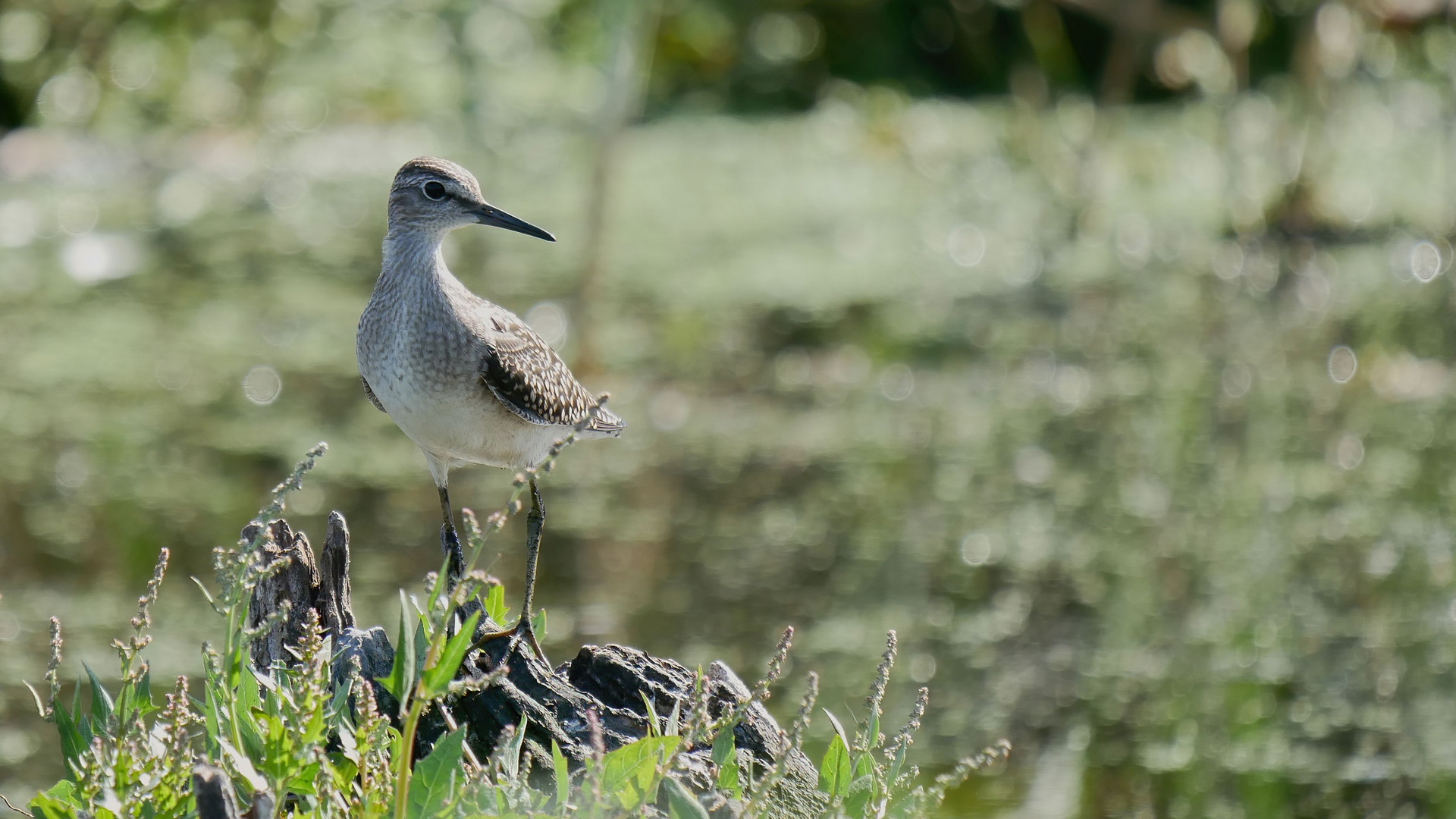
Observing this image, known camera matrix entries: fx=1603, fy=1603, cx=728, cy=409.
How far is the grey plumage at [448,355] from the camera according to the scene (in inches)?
130

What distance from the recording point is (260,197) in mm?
8961

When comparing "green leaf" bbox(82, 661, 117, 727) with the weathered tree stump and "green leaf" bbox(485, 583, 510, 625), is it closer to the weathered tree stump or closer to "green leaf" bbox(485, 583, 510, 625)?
the weathered tree stump

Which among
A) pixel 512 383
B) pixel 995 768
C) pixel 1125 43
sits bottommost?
pixel 995 768

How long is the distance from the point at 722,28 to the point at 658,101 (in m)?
0.62

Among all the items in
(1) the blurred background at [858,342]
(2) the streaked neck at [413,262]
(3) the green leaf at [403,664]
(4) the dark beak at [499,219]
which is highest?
(4) the dark beak at [499,219]

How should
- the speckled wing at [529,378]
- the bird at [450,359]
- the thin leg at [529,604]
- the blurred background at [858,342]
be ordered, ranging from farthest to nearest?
the blurred background at [858,342]
the speckled wing at [529,378]
the bird at [450,359]
the thin leg at [529,604]

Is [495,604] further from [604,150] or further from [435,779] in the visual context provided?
[604,150]

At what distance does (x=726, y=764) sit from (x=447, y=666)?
1.73 ft

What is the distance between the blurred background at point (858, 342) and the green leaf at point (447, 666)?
233cm

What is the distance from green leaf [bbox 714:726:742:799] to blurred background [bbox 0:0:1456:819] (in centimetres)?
193

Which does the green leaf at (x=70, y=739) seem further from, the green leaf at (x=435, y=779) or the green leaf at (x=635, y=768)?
the green leaf at (x=635, y=768)

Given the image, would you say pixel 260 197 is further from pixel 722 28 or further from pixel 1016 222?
pixel 1016 222

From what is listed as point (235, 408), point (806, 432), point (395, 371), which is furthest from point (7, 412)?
point (395, 371)

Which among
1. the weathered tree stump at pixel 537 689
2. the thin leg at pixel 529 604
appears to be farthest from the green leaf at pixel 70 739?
the thin leg at pixel 529 604
